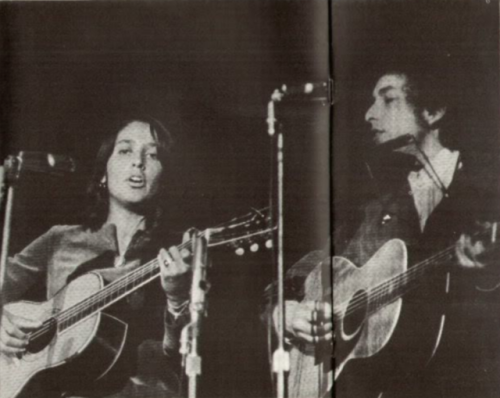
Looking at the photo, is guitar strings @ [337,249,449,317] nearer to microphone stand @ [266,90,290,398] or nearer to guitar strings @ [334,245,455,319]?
guitar strings @ [334,245,455,319]

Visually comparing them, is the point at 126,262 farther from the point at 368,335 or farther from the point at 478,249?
the point at 478,249

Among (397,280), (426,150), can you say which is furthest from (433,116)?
(397,280)

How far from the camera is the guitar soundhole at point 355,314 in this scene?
157 centimetres

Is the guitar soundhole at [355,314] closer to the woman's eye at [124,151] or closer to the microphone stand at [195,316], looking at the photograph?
the microphone stand at [195,316]

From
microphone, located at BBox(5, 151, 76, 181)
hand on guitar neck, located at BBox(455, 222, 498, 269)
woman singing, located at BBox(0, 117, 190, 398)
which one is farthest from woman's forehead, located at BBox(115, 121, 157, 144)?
hand on guitar neck, located at BBox(455, 222, 498, 269)

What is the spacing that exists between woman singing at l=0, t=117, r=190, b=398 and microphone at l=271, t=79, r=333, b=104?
0.31 meters

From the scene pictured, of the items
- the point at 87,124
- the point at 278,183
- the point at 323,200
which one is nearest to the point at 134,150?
the point at 87,124

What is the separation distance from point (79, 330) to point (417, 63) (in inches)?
43.0

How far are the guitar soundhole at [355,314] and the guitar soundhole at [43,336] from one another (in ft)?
2.37

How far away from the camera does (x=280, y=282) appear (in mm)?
1582

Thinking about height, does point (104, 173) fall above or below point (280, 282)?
above

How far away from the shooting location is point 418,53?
1647mm

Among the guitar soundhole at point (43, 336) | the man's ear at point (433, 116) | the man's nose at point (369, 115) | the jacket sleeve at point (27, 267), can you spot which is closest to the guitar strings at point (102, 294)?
the guitar soundhole at point (43, 336)

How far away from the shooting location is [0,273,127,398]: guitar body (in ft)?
5.09
